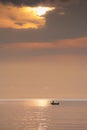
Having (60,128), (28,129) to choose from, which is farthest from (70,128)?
(28,129)

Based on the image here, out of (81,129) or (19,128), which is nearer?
(81,129)

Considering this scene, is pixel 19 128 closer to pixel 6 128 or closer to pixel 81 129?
pixel 6 128

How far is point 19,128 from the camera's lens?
109812 mm

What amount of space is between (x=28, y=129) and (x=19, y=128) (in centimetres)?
350

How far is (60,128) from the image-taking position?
107688 millimetres

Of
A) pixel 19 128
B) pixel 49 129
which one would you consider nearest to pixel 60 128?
pixel 49 129

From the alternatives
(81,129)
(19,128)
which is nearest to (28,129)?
(19,128)

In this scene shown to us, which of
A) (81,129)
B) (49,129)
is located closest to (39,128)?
(49,129)

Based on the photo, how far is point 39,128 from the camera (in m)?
111

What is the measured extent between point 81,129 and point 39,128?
1300 cm

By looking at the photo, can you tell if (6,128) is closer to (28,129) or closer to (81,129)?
(28,129)

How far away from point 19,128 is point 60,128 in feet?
32.6

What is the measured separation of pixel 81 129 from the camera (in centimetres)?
10256

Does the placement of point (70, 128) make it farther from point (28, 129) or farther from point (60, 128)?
point (28, 129)
